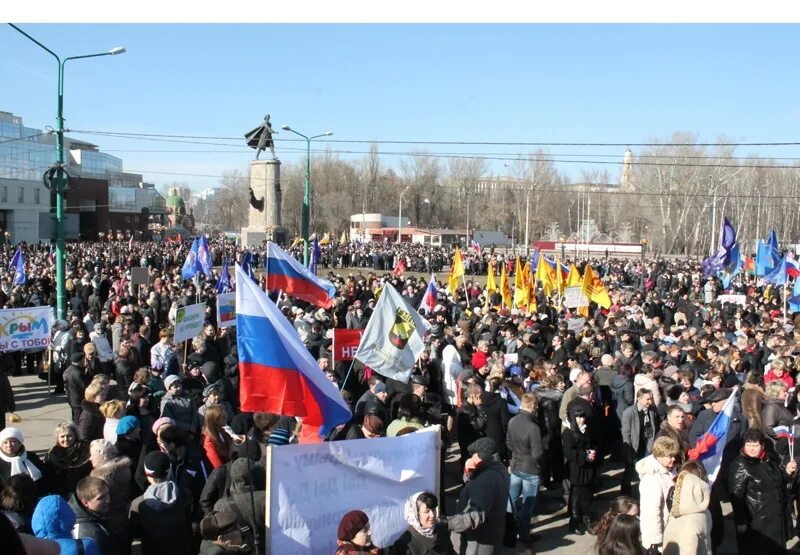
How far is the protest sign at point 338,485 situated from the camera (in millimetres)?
5176

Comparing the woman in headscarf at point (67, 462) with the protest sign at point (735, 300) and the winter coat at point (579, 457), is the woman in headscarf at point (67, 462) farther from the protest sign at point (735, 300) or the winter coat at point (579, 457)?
the protest sign at point (735, 300)

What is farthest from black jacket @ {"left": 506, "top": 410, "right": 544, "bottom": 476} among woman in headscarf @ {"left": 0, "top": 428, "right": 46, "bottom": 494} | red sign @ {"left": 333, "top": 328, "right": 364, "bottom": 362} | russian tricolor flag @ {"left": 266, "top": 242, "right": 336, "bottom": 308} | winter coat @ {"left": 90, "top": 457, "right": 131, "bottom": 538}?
russian tricolor flag @ {"left": 266, "top": 242, "right": 336, "bottom": 308}

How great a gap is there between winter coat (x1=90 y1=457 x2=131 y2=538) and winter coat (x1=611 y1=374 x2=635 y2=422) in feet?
19.1

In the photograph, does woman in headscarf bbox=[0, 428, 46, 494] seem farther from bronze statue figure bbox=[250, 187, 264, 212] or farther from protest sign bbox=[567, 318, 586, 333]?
bronze statue figure bbox=[250, 187, 264, 212]

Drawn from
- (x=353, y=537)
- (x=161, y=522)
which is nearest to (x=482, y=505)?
(x=353, y=537)

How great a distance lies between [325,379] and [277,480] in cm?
101

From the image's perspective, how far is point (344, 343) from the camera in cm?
1052

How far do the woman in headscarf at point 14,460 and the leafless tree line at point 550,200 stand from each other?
74460 mm

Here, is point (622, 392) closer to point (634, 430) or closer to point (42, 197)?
point (634, 430)

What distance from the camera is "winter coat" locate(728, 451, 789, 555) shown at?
613cm

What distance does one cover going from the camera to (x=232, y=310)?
13.8 m

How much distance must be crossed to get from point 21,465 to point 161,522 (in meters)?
1.40

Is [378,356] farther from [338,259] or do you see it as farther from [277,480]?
[338,259]

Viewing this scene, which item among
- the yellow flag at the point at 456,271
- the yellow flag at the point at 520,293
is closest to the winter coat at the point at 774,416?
the yellow flag at the point at 520,293
